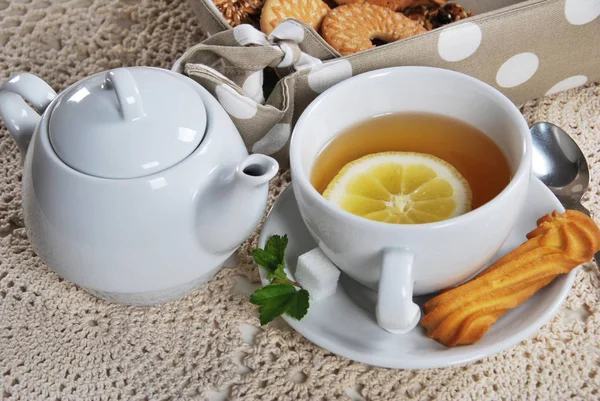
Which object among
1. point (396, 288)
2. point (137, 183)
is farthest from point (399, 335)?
point (137, 183)

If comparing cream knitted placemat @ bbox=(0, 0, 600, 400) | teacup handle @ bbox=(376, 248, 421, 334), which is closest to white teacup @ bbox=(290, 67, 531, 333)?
teacup handle @ bbox=(376, 248, 421, 334)

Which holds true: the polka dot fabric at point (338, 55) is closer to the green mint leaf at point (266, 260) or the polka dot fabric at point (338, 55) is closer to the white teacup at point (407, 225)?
the white teacup at point (407, 225)

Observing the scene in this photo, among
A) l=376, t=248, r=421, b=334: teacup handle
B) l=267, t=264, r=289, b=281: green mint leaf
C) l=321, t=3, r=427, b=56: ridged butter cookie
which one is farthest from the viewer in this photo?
l=321, t=3, r=427, b=56: ridged butter cookie

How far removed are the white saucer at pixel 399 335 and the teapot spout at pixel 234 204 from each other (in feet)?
0.24

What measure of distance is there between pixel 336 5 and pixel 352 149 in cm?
42

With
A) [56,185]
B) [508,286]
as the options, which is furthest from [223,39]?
[508,286]

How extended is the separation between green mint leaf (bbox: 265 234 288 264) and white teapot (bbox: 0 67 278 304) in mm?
38

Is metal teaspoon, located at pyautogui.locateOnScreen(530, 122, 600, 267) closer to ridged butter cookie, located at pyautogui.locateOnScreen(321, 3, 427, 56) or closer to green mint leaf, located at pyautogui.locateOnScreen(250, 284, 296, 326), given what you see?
ridged butter cookie, located at pyautogui.locateOnScreen(321, 3, 427, 56)

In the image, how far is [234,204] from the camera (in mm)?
820

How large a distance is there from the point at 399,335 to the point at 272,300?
0.50 feet

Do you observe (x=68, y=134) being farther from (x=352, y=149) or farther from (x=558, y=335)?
(x=558, y=335)

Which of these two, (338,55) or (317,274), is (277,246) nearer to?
(317,274)

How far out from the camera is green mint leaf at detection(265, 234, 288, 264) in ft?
2.89

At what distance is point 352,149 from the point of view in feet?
3.18
